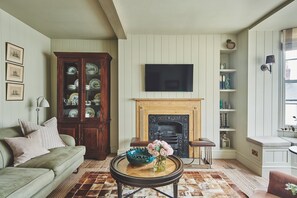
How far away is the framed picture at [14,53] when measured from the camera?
3178 millimetres

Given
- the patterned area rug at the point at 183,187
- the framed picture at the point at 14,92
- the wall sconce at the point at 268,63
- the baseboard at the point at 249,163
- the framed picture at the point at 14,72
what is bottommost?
the patterned area rug at the point at 183,187

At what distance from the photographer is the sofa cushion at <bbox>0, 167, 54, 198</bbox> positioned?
71.4 inches

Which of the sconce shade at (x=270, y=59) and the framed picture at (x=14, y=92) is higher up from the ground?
the sconce shade at (x=270, y=59)

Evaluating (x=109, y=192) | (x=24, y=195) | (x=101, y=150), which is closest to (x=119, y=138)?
(x=101, y=150)

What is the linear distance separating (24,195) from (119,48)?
3186 millimetres

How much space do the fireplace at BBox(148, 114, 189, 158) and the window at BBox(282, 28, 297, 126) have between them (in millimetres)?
1899

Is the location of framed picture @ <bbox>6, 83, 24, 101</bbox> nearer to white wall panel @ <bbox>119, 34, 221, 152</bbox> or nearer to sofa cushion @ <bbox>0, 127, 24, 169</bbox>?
sofa cushion @ <bbox>0, 127, 24, 169</bbox>

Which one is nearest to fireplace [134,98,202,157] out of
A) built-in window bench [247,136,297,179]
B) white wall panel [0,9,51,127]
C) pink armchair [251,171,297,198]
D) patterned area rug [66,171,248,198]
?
patterned area rug [66,171,248,198]

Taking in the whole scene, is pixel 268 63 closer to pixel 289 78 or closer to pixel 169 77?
pixel 289 78

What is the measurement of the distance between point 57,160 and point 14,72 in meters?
1.81

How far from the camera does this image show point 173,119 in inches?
166

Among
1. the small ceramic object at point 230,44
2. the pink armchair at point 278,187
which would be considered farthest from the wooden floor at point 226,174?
the small ceramic object at point 230,44

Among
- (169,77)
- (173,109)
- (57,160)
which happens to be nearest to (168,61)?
(169,77)

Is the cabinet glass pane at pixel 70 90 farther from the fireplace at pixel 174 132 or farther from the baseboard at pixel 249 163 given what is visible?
the baseboard at pixel 249 163
